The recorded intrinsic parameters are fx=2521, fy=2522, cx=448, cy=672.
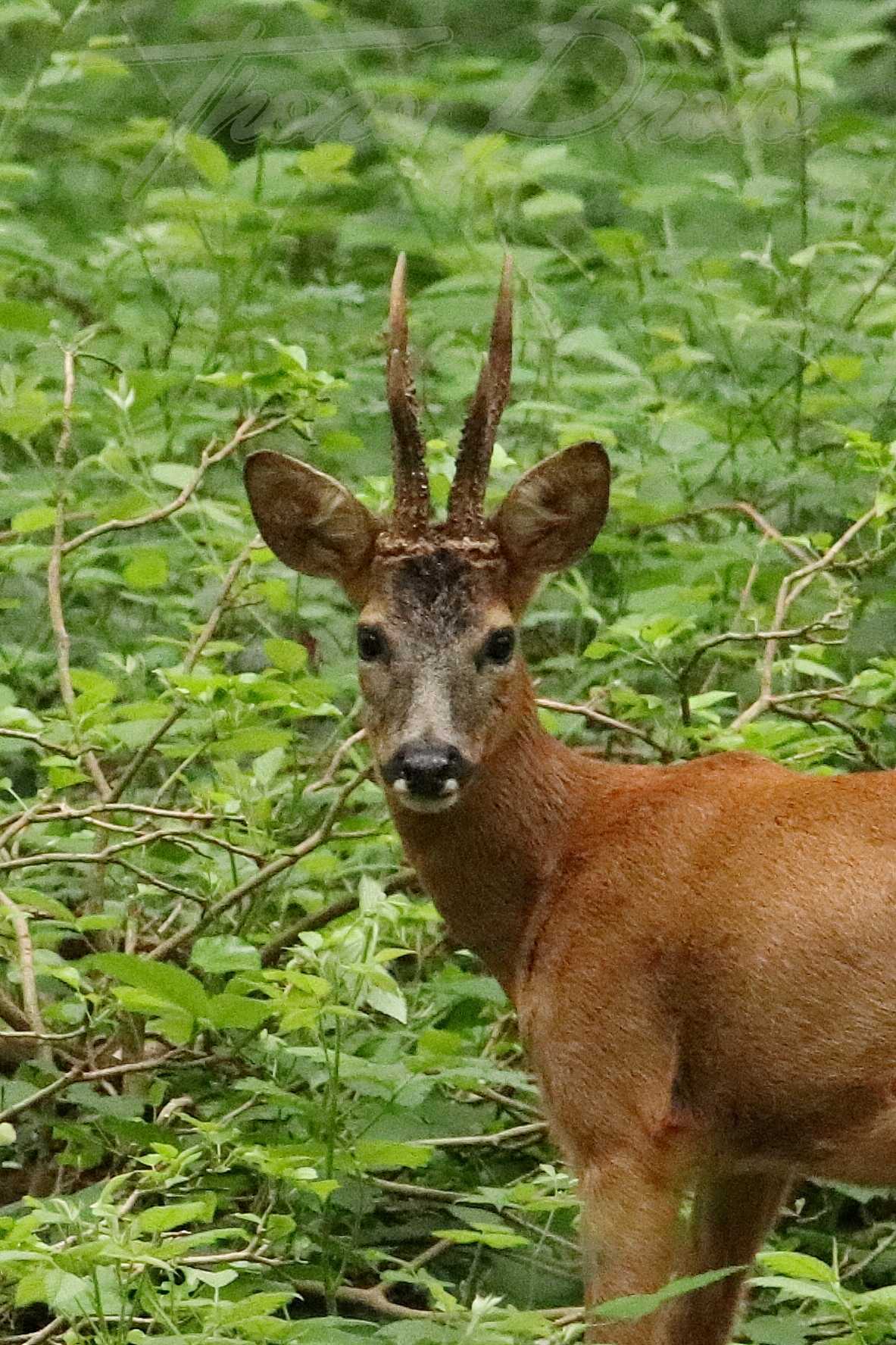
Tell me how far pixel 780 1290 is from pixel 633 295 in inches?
181

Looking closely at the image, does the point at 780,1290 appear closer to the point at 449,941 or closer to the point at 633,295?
the point at 449,941

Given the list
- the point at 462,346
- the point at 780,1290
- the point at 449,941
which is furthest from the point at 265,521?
the point at 462,346

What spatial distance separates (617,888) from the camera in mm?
4867

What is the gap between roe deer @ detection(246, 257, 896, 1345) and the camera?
4570mm

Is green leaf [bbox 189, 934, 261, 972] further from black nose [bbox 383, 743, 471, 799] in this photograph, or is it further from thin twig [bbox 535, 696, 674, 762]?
thin twig [bbox 535, 696, 674, 762]

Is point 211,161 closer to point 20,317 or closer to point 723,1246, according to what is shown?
point 20,317

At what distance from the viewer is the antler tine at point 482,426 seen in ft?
16.4

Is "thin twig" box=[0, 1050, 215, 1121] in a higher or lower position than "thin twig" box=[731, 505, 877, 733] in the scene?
lower

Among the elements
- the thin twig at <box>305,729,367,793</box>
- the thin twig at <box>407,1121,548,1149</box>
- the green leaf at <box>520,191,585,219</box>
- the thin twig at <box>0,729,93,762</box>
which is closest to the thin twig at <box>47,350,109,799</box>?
the thin twig at <box>0,729,93,762</box>

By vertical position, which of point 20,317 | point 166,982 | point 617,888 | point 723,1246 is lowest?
point 723,1246

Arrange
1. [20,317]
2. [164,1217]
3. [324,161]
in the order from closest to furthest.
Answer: [164,1217], [20,317], [324,161]

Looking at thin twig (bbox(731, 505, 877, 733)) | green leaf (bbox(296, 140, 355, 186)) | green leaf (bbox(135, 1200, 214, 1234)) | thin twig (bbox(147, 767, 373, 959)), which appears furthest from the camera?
green leaf (bbox(296, 140, 355, 186))

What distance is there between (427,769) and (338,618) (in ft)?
7.03

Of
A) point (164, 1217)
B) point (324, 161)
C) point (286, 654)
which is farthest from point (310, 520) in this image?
point (324, 161)
